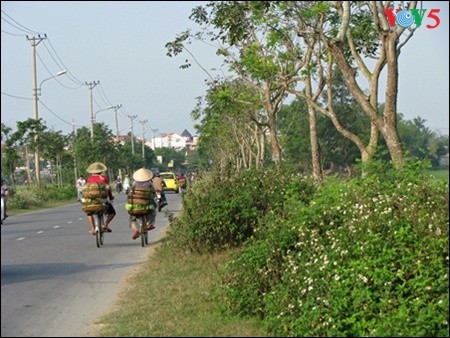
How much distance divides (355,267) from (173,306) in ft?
6.89

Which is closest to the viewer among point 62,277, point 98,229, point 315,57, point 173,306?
point 173,306

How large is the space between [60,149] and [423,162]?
1012 inches

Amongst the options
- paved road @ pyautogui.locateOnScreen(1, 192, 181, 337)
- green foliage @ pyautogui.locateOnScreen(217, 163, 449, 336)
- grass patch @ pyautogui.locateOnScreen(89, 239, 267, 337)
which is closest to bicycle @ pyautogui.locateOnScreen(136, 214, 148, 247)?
paved road @ pyautogui.locateOnScreen(1, 192, 181, 337)

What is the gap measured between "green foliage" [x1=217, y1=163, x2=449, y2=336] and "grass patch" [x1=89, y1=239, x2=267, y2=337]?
328 millimetres

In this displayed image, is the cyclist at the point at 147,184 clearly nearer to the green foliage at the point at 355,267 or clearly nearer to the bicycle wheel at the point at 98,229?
the bicycle wheel at the point at 98,229

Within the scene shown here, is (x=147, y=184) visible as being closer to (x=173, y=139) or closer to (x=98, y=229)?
(x=98, y=229)

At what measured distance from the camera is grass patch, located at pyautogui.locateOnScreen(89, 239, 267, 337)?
22.9 ft

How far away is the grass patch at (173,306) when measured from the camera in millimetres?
6965

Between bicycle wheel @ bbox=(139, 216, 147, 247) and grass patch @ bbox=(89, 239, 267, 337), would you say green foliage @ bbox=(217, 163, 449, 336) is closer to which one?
grass patch @ bbox=(89, 239, 267, 337)

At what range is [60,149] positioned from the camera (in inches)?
1302

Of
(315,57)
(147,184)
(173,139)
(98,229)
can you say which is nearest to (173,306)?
(147,184)

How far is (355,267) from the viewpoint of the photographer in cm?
700

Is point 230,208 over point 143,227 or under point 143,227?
over

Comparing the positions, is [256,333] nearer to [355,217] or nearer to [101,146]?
[355,217]
